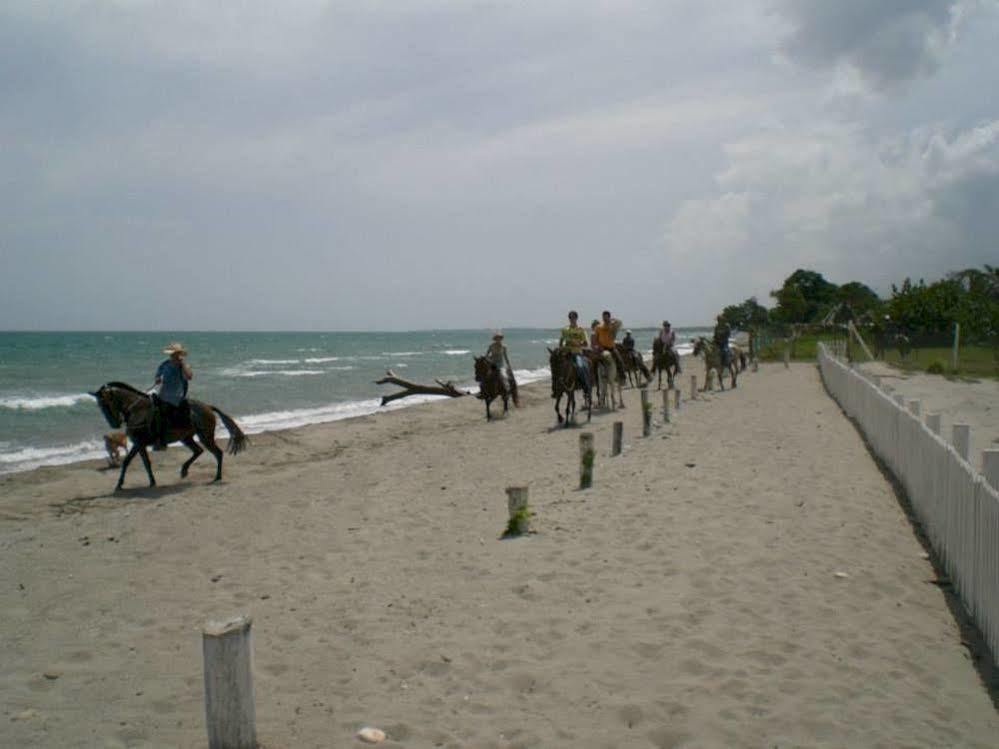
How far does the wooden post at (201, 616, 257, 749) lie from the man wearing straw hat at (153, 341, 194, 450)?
9.29 meters

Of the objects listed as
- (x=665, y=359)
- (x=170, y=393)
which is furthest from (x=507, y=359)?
(x=170, y=393)

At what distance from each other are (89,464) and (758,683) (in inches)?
584

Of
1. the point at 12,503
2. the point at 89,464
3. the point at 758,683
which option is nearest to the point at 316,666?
the point at 758,683

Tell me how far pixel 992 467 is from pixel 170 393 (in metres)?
10.9

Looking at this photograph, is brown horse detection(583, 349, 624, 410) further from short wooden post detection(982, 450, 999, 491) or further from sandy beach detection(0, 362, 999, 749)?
short wooden post detection(982, 450, 999, 491)

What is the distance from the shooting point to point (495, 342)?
2077cm

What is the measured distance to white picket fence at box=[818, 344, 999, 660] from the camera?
526 centimetres

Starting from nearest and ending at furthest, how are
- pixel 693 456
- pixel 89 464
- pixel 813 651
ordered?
pixel 813 651 → pixel 693 456 → pixel 89 464

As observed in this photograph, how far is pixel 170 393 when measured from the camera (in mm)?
12711

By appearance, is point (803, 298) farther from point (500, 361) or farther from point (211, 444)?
point (211, 444)

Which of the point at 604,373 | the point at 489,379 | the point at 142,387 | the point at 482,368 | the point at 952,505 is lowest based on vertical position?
the point at 142,387

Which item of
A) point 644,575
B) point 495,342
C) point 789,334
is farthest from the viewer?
point 789,334

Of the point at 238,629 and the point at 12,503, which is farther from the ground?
the point at 238,629

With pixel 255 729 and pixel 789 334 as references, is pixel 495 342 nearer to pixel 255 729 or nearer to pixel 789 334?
pixel 255 729
